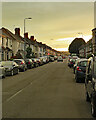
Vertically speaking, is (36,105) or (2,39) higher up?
(2,39)

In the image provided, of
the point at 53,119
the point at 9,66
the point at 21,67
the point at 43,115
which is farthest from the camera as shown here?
the point at 21,67

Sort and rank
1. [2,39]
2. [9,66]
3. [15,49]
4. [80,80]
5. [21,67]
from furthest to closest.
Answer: [15,49], [2,39], [21,67], [9,66], [80,80]

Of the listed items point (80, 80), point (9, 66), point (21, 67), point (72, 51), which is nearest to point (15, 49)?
point (21, 67)

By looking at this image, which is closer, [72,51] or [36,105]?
[36,105]

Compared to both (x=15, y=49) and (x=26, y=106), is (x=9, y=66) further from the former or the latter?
(x=15, y=49)

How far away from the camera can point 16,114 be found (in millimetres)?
6906

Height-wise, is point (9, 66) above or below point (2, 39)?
below

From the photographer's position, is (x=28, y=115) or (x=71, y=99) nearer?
(x=28, y=115)

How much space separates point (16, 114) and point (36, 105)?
4.36 ft

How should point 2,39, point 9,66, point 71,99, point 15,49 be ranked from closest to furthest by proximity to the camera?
1. point 71,99
2. point 9,66
3. point 2,39
4. point 15,49

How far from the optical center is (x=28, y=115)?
22.1 feet

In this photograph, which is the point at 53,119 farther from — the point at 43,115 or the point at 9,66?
the point at 9,66

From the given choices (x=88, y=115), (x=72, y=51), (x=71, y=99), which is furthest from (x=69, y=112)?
(x=72, y=51)

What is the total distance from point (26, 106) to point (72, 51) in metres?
122
